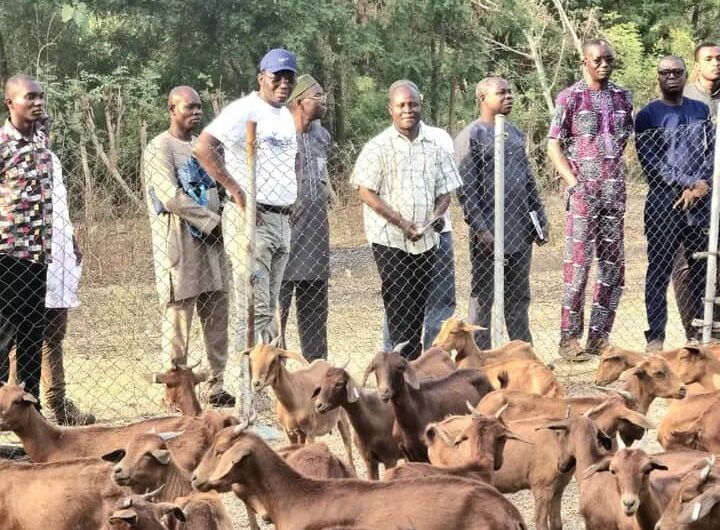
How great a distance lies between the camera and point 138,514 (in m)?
5.78

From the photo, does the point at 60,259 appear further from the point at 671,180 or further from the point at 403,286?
the point at 671,180

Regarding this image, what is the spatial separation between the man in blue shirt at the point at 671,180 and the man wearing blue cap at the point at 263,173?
10.5 ft

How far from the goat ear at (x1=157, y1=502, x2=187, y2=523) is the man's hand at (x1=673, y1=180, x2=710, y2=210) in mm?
6270

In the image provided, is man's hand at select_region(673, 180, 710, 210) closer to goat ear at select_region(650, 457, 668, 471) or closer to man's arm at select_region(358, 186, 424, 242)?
man's arm at select_region(358, 186, 424, 242)

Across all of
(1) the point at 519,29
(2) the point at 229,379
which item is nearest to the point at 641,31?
(1) the point at 519,29

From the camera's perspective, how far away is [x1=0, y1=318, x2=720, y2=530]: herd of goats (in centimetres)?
628

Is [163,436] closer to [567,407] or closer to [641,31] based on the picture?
[567,407]

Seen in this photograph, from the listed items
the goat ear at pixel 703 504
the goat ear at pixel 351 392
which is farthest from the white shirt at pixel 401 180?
the goat ear at pixel 703 504

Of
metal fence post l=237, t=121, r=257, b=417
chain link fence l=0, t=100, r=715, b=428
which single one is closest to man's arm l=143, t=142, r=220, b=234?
chain link fence l=0, t=100, r=715, b=428

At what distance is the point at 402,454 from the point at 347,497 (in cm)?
213

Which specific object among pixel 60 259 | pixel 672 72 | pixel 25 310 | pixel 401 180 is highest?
pixel 672 72

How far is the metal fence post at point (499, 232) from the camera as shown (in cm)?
1023

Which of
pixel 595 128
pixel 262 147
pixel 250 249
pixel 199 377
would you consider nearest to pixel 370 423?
pixel 199 377

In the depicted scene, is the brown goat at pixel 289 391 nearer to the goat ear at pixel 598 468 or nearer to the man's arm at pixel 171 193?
the man's arm at pixel 171 193
